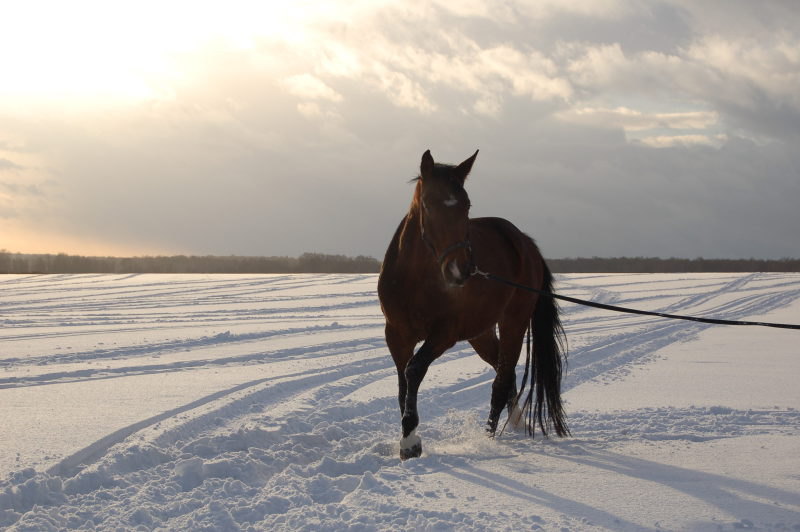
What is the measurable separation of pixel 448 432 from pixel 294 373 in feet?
9.54

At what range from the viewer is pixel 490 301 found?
5.04 meters

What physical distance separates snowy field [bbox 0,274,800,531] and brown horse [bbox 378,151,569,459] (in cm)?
43

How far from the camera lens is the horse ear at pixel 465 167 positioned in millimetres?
4410

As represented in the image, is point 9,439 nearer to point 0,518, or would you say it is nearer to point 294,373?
point 0,518

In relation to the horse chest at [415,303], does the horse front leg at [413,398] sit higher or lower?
lower

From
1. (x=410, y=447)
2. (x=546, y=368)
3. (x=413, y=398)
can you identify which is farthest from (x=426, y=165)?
(x=546, y=368)

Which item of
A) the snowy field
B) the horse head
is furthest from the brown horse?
the snowy field

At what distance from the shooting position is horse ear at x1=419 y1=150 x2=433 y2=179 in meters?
4.31

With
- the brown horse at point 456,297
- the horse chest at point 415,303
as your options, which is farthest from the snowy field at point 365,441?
the horse chest at point 415,303

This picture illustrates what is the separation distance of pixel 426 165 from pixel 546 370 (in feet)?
7.85

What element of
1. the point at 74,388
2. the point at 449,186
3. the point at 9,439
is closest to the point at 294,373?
the point at 74,388

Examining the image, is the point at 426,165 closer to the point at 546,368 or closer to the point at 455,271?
the point at 455,271

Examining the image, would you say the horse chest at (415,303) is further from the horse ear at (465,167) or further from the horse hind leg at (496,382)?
the horse hind leg at (496,382)

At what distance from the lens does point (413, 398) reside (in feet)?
14.8
